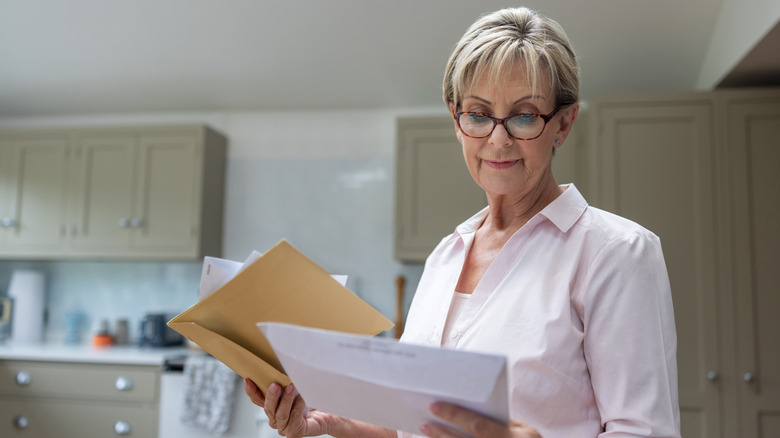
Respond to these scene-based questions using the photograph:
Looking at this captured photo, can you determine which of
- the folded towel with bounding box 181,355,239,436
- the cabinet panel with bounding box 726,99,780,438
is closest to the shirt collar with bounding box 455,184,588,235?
the cabinet panel with bounding box 726,99,780,438

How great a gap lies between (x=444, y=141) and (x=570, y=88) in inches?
103

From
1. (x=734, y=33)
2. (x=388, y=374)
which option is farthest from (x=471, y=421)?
(x=734, y=33)

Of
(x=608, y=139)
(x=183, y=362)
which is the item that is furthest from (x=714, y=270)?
(x=183, y=362)

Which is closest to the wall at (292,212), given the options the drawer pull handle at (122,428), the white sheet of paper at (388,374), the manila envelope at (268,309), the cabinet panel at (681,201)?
the drawer pull handle at (122,428)

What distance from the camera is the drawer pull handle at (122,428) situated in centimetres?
364

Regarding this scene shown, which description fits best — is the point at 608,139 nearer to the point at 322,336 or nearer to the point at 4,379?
the point at 322,336

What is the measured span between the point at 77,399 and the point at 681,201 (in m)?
3.47

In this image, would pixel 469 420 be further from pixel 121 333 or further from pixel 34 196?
pixel 34 196

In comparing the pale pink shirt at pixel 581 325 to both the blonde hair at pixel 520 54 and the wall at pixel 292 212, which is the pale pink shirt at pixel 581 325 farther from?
the wall at pixel 292 212

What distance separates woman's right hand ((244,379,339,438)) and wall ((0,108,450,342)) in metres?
2.86

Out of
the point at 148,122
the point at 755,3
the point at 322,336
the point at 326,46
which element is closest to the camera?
the point at 322,336

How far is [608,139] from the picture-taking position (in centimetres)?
326

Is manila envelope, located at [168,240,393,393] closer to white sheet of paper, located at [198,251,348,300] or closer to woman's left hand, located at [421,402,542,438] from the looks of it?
white sheet of paper, located at [198,251,348,300]

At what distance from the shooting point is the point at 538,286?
104 centimetres
